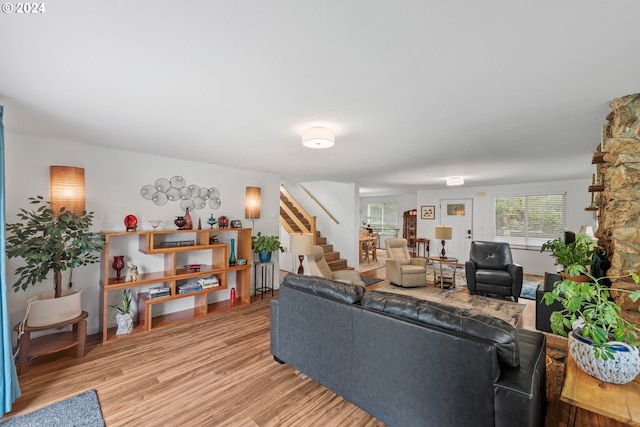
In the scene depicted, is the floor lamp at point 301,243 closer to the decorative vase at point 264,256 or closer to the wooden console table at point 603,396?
the decorative vase at point 264,256

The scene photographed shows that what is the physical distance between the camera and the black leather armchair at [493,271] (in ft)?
15.4

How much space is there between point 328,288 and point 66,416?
2136mm

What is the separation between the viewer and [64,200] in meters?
2.97

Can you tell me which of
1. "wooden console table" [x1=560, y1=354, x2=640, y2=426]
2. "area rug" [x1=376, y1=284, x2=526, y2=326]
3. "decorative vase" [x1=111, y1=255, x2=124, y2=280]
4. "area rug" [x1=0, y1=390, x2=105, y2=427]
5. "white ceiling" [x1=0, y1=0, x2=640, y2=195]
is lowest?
"area rug" [x1=376, y1=284, x2=526, y2=326]

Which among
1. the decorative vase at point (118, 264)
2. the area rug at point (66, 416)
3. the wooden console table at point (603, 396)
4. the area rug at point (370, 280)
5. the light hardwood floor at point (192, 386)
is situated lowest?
the area rug at point (370, 280)

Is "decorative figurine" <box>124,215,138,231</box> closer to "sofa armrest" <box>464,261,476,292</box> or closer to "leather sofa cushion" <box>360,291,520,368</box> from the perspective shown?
"leather sofa cushion" <box>360,291,520,368</box>

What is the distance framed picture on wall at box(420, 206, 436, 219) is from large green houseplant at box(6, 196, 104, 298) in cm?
813

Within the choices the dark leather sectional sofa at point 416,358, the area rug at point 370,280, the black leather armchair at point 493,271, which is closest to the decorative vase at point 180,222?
the dark leather sectional sofa at point 416,358

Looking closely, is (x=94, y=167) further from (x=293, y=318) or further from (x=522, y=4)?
(x=522, y=4)

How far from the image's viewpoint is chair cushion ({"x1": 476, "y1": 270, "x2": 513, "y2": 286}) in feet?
15.5

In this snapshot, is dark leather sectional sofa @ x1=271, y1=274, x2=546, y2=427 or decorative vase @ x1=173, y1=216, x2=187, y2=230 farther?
decorative vase @ x1=173, y1=216, x2=187, y2=230

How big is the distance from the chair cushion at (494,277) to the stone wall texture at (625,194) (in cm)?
303

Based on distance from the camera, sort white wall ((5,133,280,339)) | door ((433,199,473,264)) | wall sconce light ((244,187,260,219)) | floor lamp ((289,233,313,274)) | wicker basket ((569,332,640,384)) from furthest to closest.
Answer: door ((433,199,473,264)), wall sconce light ((244,187,260,219)), floor lamp ((289,233,313,274)), white wall ((5,133,280,339)), wicker basket ((569,332,640,384))

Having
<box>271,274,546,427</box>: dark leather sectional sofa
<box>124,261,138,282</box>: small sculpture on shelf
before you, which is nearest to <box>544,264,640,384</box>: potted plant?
<box>271,274,546,427</box>: dark leather sectional sofa
